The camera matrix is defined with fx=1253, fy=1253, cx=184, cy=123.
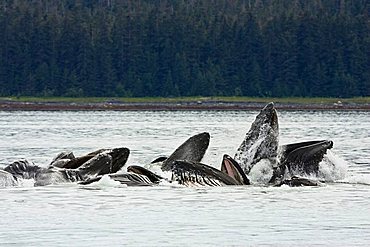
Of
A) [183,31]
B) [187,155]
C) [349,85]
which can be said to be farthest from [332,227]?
[183,31]

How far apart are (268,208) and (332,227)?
3329 mm

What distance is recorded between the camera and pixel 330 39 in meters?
185

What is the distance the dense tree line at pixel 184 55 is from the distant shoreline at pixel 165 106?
1127cm

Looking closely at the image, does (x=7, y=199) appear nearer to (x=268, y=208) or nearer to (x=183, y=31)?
(x=268, y=208)

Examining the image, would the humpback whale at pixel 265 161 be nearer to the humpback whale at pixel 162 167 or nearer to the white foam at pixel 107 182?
the humpback whale at pixel 162 167

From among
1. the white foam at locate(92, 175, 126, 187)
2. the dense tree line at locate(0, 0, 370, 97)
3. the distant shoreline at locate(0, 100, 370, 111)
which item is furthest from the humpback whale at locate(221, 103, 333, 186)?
the dense tree line at locate(0, 0, 370, 97)

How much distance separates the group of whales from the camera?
3177 cm

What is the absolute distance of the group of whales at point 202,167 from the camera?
31766mm

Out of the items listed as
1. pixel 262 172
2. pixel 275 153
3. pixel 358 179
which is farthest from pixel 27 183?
pixel 358 179

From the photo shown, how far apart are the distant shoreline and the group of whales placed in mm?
122405

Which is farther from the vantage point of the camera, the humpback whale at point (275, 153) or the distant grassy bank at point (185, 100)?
the distant grassy bank at point (185, 100)

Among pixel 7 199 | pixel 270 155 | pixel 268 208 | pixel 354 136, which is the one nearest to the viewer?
pixel 268 208

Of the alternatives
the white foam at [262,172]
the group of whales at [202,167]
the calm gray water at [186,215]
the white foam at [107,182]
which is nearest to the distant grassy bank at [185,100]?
the calm gray water at [186,215]

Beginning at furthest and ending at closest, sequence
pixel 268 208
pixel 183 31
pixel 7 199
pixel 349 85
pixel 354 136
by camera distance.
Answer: pixel 183 31, pixel 349 85, pixel 354 136, pixel 7 199, pixel 268 208
